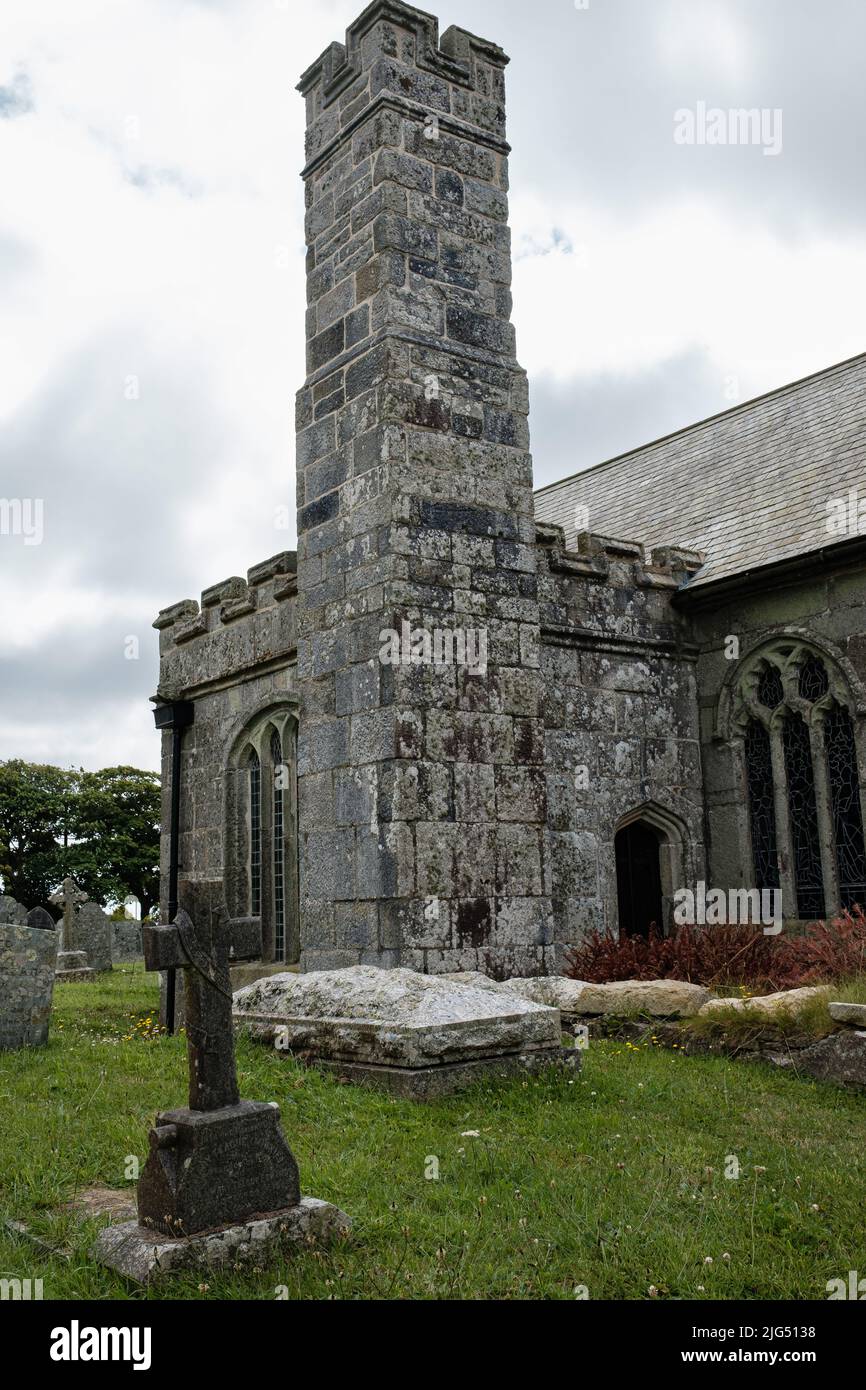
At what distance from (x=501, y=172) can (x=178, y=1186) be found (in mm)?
9018

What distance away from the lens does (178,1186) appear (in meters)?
3.81

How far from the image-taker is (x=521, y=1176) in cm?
468

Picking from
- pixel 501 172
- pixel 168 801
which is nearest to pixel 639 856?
pixel 168 801

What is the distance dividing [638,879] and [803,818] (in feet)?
5.66

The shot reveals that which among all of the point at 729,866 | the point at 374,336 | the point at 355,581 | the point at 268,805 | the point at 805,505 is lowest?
the point at 729,866

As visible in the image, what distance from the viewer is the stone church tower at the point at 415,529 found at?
8477 mm

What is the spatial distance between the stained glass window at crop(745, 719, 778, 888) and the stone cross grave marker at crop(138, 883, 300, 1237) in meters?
8.00

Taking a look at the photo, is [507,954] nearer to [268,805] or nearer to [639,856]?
[639,856]

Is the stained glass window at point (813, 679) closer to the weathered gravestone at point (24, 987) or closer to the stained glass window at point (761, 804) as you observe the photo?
the stained glass window at point (761, 804)

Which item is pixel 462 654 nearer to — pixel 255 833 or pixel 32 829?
pixel 255 833

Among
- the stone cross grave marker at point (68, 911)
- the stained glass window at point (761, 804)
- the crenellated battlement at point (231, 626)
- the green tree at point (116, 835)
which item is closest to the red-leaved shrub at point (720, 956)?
the stained glass window at point (761, 804)

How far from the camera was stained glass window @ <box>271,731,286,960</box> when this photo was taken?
1107cm

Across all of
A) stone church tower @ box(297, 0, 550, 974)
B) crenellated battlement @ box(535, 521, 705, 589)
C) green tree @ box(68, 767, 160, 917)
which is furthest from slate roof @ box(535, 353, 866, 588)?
green tree @ box(68, 767, 160, 917)

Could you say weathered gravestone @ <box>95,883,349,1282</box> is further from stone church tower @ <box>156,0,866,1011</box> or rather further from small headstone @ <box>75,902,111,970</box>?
small headstone @ <box>75,902,111,970</box>
